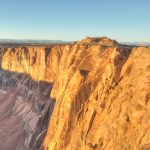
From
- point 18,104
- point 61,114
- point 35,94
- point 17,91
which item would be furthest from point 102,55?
point 17,91

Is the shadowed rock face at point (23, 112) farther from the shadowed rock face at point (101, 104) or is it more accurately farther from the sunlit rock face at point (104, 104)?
the sunlit rock face at point (104, 104)

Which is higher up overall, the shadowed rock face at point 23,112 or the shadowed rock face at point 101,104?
the shadowed rock face at point 101,104

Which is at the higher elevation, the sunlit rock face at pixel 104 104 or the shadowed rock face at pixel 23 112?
the sunlit rock face at pixel 104 104

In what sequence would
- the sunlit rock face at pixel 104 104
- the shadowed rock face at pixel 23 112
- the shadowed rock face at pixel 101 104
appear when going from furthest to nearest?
the shadowed rock face at pixel 23 112 < the shadowed rock face at pixel 101 104 < the sunlit rock face at pixel 104 104

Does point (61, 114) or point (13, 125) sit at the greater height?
point (61, 114)

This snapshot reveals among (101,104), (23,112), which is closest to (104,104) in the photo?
(101,104)

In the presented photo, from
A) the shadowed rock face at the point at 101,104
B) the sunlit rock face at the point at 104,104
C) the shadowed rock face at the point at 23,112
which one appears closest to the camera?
the sunlit rock face at the point at 104,104

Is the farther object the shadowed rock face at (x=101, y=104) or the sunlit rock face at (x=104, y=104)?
the shadowed rock face at (x=101, y=104)

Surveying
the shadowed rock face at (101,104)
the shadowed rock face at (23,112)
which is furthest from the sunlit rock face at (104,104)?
the shadowed rock face at (23,112)

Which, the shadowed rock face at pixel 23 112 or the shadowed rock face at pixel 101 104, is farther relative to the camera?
the shadowed rock face at pixel 23 112

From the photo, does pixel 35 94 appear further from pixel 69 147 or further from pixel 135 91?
pixel 135 91

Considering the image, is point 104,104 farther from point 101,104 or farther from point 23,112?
point 23,112
